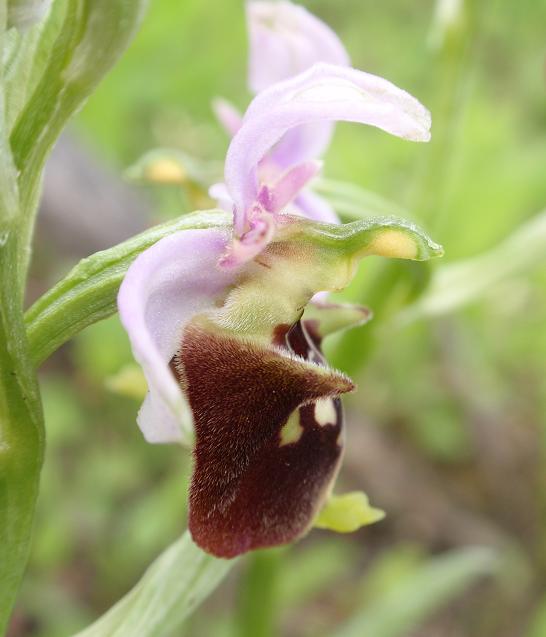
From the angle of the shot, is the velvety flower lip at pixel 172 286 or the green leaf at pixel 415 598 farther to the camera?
the green leaf at pixel 415 598

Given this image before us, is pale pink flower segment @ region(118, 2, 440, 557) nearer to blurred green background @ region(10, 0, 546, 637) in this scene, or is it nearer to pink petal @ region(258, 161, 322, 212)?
pink petal @ region(258, 161, 322, 212)

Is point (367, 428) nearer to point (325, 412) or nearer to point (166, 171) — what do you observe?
point (166, 171)

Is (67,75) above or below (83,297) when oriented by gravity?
above

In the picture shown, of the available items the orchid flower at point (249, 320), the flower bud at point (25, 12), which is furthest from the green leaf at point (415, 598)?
the flower bud at point (25, 12)

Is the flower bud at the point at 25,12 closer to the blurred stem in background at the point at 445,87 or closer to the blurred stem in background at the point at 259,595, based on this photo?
the blurred stem in background at the point at 445,87

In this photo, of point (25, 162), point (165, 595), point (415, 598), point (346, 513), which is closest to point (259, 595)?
point (415, 598)

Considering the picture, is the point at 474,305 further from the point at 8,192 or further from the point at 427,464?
the point at 8,192
